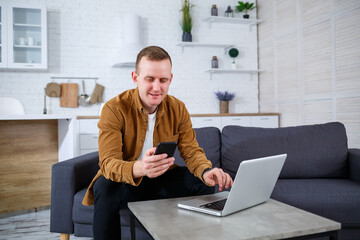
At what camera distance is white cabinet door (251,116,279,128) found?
188 inches

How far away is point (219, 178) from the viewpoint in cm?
137

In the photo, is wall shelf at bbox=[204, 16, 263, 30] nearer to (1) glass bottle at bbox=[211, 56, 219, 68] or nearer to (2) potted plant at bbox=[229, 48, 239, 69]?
(2) potted plant at bbox=[229, 48, 239, 69]

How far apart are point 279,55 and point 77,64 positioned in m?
3.10

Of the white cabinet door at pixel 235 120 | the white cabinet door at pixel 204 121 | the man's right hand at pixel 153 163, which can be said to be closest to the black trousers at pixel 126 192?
the man's right hand at pixel 153 163

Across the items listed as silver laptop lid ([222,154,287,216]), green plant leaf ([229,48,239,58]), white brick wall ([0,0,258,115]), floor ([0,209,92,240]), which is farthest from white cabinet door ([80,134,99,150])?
silver laptop lid ([222,154,287,216])

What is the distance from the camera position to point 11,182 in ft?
9.43

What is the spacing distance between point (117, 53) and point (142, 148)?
3121 millimetres

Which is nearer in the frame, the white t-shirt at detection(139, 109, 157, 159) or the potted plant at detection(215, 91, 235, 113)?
the white t-shirt at detection(139, 109, 157, 159)

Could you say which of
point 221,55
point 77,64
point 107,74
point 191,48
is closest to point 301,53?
point 221,55

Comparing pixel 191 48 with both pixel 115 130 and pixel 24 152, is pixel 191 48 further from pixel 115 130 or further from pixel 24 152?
pixel 115 130

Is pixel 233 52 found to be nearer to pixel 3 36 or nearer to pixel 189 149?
pixel 3 36

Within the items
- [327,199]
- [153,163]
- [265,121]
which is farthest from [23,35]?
[327,199]

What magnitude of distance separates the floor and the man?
1100 mm

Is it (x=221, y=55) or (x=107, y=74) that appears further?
(x=221, y=55)
